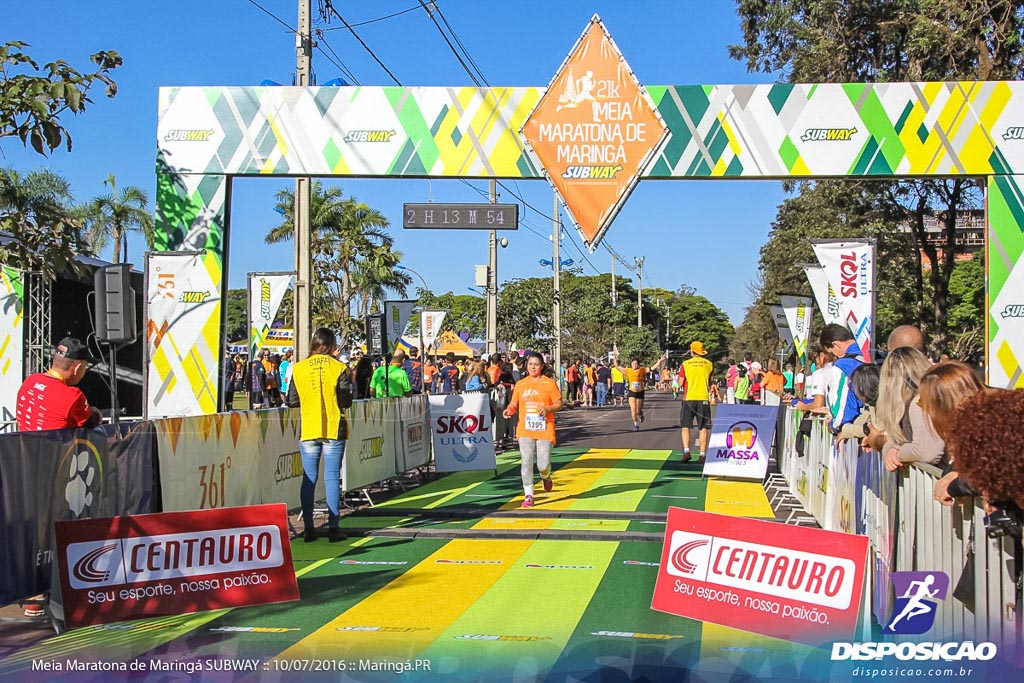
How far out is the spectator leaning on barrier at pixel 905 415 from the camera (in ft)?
19.3

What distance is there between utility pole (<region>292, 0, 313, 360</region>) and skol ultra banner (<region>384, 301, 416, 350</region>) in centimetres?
292

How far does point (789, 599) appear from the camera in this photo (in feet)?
18.7

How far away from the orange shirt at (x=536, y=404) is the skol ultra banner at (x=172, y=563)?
5174 mm

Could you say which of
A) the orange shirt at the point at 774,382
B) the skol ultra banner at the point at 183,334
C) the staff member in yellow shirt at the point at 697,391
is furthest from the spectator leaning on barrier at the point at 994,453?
the orange shirt at the point at 774,382

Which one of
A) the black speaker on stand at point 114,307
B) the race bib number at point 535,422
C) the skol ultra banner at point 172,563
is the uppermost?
the black speaker on stand at point 114,307

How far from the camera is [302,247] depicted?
15.8 m

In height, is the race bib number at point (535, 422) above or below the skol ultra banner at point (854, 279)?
below

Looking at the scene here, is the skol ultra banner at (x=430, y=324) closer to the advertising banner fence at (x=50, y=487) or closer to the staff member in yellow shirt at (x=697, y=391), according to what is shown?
the staff member in yellow shirt at (x=697, y=391)

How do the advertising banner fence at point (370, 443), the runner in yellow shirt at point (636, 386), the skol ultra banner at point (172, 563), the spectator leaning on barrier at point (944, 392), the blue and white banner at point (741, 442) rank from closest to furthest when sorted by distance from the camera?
the spectator leaning on barrier at point (944, 392)
the skol ultra banner at point (172, 563)
the advertising banner fence at point (370, 443)
the blue and white banner at point (741, 442)
the runner in yellow shirt at point (636, 386)

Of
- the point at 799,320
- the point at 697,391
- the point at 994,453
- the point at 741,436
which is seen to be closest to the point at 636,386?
the point at 799,320

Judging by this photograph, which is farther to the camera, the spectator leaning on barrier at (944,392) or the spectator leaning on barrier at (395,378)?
the spectator leaning on barrier at (395,378)

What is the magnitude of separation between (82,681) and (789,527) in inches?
155

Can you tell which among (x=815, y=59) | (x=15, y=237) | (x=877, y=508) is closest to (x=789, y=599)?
(x=877, y=508)

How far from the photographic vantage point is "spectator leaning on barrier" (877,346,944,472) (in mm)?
5895
